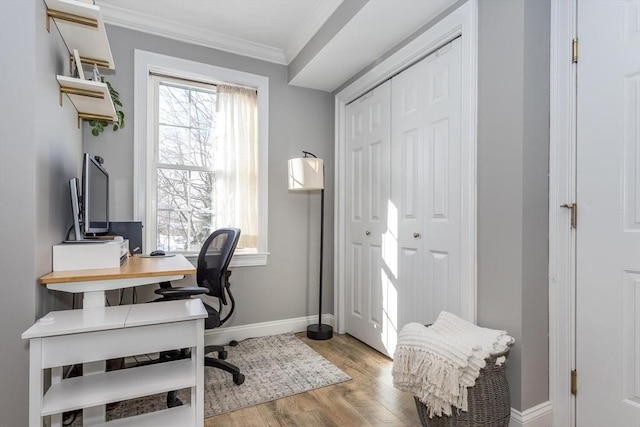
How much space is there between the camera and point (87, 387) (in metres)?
1.38

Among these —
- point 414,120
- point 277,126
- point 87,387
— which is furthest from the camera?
point 277,126

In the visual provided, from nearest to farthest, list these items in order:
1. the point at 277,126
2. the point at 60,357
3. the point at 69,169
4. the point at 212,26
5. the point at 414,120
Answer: the point at 60,357 → the point at 69,169 → the point at 414,120 → the point at 212,26 → the point at 277,126

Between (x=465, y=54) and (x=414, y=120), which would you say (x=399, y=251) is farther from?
(x=465, y=54)

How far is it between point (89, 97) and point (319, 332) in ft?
8.04

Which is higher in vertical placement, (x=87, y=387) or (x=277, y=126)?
(x=277, y=126)

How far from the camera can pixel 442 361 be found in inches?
54.9

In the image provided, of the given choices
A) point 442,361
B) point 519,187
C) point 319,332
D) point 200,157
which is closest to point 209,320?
point 319,332

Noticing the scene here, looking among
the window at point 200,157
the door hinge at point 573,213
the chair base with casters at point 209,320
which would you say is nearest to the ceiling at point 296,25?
the window at point 200,157

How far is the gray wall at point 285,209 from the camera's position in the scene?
296 cm

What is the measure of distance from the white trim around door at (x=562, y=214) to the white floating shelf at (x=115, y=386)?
177 centimetres

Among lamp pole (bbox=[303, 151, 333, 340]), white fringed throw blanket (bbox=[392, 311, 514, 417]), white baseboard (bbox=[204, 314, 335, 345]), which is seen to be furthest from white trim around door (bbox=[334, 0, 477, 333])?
white baseboard (bbox=[204, 314, 335, 345])

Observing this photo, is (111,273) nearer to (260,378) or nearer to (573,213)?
(260,378)

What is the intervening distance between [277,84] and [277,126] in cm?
41

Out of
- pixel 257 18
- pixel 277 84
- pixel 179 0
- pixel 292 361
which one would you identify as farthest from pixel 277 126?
pixel 292 361
